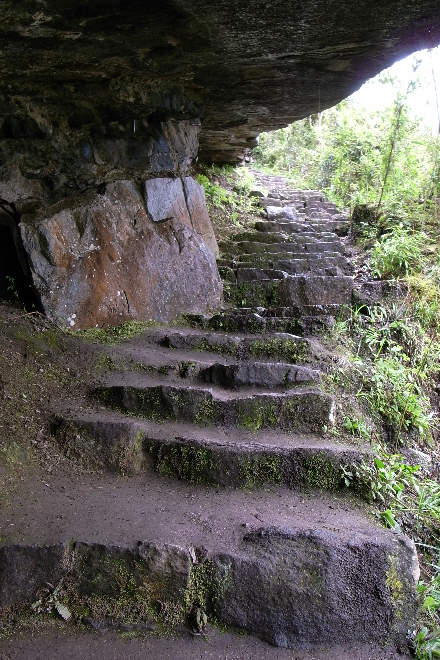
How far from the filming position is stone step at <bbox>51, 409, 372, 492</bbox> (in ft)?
9.52

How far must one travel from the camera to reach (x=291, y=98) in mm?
4340

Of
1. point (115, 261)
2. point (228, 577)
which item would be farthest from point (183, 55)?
point (228, 577)

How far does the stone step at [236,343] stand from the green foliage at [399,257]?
201cm

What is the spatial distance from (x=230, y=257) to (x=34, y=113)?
3.28 m

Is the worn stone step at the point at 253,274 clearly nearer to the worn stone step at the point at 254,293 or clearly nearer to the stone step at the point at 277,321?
the worn stone step at the point at 254,293

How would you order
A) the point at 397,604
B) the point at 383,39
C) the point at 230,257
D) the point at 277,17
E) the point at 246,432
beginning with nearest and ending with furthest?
the point at 397,604, the point at 277,17, the point at 383,39, the point at 246,432, the point at 230,257

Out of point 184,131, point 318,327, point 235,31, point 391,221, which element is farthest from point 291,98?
point 391,221

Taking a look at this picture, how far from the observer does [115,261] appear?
14.9 feet

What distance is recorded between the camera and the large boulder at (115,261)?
405cm

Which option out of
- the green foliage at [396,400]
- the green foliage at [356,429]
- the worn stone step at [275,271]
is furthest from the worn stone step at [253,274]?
the green foliage at [356,429]

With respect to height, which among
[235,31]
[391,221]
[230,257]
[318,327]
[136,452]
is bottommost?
[136,452]

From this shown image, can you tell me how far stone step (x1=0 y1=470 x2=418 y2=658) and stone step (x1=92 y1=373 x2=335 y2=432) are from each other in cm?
88

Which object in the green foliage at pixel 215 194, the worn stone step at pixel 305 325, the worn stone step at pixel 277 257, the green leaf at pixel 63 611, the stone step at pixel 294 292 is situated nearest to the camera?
the green leaf at pixel 63 611

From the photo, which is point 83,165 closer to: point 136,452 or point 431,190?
point 136,452
